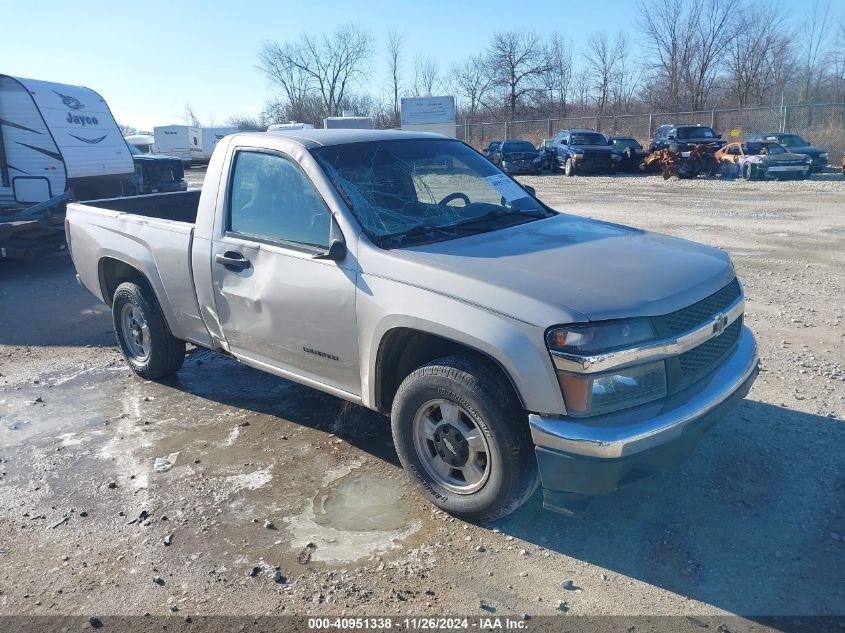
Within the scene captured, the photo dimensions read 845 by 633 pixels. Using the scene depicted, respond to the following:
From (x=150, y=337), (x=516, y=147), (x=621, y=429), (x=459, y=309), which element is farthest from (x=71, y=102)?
(x=516, y=147)

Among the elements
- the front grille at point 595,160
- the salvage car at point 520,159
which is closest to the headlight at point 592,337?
the front grille at point 595,160

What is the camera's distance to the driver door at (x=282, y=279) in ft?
12.7

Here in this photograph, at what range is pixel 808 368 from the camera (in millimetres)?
5395

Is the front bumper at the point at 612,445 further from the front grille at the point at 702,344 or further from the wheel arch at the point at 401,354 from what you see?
the wheel arch at the point at 401,354

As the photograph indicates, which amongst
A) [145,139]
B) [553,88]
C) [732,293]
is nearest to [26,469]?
[732,293]

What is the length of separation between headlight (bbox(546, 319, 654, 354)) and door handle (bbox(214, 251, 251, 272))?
83.7 inches

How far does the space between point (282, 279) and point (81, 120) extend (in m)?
10.4

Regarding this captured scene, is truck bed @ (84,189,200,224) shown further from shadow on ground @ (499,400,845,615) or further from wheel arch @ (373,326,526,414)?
shadow on ground @ (499,400,845,615)

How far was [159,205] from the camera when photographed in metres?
6.64

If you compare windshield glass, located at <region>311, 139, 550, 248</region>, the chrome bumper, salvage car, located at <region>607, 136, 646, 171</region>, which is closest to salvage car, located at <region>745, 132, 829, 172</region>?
salvage car, located at <region>607, 136, 646, 171</region>

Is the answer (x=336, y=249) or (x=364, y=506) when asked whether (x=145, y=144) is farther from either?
(x=364, y=506)

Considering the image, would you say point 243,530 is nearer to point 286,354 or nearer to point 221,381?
point 286,354

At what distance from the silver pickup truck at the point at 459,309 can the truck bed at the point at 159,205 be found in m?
1.41

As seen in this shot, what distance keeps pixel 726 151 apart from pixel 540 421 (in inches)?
951
